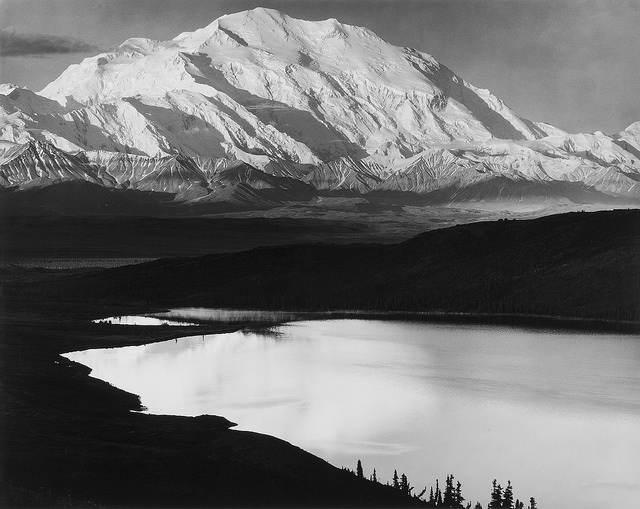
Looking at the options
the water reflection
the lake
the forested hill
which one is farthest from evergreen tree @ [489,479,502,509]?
the forested hill

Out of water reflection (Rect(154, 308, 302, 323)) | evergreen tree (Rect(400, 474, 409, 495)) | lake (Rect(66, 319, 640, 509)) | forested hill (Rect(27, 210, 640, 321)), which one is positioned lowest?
evergreen tree (Rect(400, 474, 409, 495))

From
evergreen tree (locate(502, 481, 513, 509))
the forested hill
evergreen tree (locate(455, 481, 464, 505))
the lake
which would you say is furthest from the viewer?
the forested hill

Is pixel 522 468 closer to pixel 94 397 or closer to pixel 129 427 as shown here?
pixel 129 427

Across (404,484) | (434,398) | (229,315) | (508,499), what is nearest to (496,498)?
(508,499)

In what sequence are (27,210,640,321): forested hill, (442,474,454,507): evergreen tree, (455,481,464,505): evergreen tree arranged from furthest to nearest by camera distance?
1. (27,210,640,321): forested hill
2. (455,481,464,505): evergreen tree
3. (442,474,454,507): evergreen tree

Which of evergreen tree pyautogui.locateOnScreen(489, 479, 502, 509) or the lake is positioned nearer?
evergreen tree pyautogui.locateOnScreen(489, 479, 502, 509)

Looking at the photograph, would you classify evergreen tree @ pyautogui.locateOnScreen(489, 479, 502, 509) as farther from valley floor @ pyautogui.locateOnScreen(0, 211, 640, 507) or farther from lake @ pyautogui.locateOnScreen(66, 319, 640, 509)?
valley floor @ pyautogui.locateOnScreen(0, 211, 640, 507)
